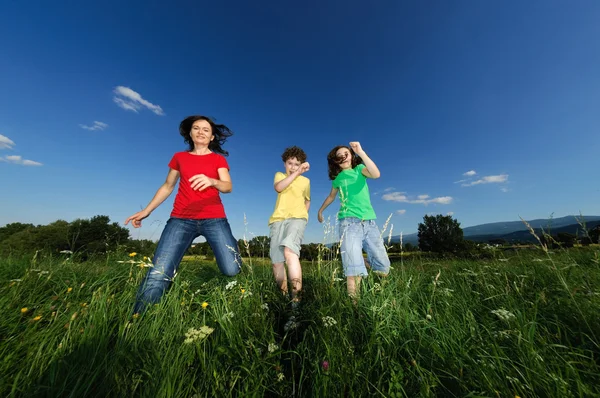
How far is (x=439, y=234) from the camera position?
202ft

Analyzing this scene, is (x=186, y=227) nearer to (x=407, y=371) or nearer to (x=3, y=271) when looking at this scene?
(x=3, y=271)

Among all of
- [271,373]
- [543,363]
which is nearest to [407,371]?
[543,363]

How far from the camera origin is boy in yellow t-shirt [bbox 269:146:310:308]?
3185mm

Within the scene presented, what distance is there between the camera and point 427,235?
63.8 m

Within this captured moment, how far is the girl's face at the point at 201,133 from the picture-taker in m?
4.03

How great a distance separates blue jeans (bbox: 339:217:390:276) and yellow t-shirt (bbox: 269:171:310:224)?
77 centimetres

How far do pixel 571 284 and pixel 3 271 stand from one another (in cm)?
714

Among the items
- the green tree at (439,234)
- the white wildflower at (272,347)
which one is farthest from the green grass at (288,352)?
the green tree at (439,234)

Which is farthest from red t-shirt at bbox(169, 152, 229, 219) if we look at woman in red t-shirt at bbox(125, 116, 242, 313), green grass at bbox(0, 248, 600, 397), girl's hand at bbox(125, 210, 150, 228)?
green grass at bbox(0, 248, 600, 397)

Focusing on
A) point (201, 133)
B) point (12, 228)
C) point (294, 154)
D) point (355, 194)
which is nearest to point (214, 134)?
point (201, 133)

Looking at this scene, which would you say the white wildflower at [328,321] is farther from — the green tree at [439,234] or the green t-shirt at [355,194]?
the green tree at [439,234]

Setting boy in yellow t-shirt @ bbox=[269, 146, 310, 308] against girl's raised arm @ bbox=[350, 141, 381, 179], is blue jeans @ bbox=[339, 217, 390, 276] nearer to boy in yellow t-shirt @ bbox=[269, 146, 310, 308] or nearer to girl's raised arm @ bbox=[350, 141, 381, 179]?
boy in yellow t-shirt @ bbox=[269, 146, 310, 308]

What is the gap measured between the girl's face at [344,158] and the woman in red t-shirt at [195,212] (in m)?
2.10

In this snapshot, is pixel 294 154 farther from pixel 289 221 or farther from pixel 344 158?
pixel 289 221
